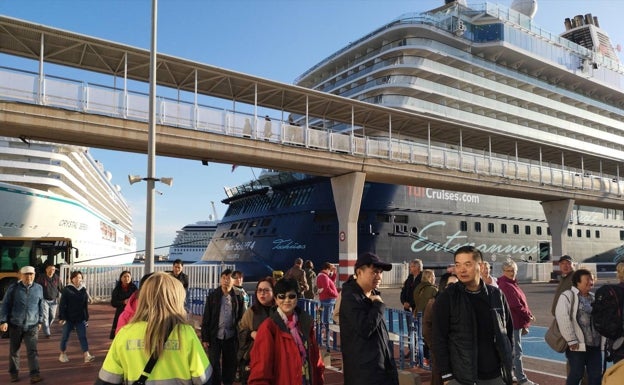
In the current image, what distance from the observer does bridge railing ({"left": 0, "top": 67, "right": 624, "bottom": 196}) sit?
533 inches

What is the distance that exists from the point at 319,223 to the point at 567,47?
32.0 m

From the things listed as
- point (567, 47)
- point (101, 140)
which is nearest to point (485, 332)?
point (101, 140)

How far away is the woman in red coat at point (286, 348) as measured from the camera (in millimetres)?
3244

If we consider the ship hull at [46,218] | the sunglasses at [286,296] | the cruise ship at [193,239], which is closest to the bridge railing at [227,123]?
the ship hull at [46,218]

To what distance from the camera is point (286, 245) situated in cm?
2583

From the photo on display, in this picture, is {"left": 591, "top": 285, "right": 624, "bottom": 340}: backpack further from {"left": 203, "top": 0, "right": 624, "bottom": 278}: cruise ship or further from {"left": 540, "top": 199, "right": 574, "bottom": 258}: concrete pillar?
{"left": 540, "top": 199, "right": 574, "bottom": 258}: concrete pillar

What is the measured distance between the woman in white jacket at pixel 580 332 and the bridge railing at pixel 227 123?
1287cm

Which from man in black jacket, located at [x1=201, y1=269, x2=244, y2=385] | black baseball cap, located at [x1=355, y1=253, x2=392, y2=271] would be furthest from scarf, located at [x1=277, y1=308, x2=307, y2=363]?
man in black jacket, located at [x1=201, y1=269, x2=244, y2=385]

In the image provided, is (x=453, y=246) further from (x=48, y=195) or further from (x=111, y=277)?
(x=48, y=195)

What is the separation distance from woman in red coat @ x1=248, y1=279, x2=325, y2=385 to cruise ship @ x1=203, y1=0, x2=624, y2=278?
2022 centimetres

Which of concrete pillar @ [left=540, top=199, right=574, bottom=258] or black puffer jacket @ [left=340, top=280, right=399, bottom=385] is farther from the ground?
concrete pillar @ [left=540, top=199, right=574, bottom=258]

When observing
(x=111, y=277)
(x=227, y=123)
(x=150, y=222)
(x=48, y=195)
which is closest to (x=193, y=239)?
(x=48, y=195)

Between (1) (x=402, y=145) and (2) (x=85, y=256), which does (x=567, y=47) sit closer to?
(1) (x=402, y=145)

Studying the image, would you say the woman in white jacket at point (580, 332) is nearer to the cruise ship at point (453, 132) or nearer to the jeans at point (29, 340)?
the jeans at point (29, 340)
